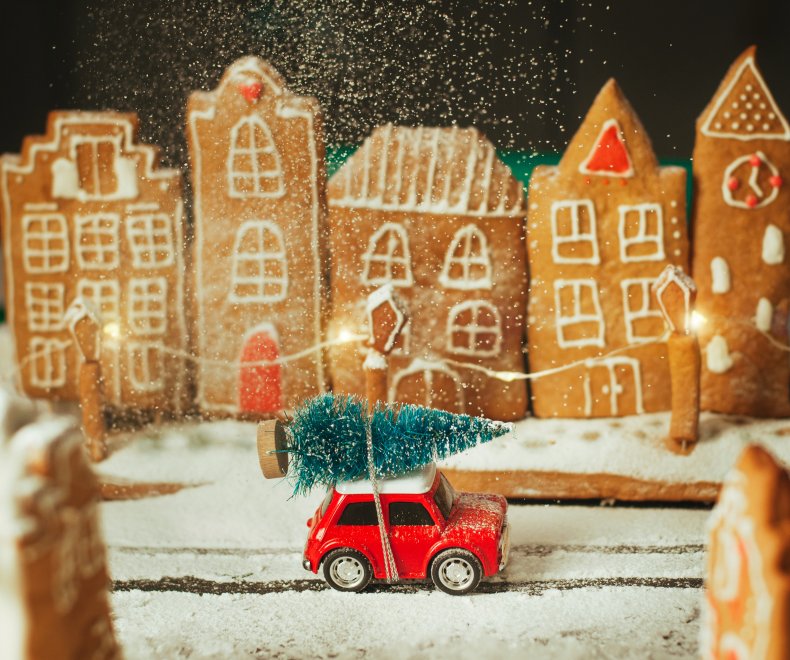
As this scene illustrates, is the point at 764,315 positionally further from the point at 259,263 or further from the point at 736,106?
the point at 259,263

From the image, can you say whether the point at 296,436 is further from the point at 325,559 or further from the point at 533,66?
the point at 533,66

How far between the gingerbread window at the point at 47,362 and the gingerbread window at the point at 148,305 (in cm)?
18

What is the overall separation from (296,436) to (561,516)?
593mm

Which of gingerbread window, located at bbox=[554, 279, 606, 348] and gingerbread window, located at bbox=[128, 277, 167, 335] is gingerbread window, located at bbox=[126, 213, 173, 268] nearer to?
gingerbread window, located at bbox=[128, 277, 167, 335]

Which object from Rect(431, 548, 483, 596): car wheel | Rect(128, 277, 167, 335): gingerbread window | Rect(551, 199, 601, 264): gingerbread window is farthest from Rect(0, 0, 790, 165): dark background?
Rect(431, 548, 483, 596): car wheel

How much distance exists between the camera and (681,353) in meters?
1.65

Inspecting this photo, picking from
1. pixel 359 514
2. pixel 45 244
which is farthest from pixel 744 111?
pixel 45 244

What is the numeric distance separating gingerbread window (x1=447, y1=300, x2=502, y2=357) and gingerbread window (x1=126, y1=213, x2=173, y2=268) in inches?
23.2

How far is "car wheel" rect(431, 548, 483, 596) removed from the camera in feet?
4.54

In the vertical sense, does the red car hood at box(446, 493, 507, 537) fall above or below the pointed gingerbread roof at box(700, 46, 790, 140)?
below

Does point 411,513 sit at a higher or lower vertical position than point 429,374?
lower

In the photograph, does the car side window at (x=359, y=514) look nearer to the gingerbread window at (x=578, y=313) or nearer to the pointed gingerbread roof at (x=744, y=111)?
the gingerbread window at (x=578, y=313)

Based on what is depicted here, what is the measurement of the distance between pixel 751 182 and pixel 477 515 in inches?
33.4

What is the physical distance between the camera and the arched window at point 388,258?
5.63 ft
